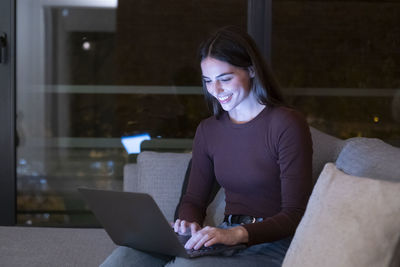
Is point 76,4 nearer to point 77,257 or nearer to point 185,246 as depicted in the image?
point 77,257

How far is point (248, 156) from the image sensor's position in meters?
2.14

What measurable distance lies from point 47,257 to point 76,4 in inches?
75.0

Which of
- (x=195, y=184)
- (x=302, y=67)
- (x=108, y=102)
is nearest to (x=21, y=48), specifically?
(x=108, y=102)

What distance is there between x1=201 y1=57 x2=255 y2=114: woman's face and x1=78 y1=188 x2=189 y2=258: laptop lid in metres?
0.57

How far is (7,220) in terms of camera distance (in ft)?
12.4

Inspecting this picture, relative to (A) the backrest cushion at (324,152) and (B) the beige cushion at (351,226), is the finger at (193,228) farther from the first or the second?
(A) the backrest cushion at (324,152)

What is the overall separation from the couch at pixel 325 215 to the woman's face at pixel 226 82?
16.2 inches

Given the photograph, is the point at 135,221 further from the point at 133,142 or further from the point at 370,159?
the point at 133,142

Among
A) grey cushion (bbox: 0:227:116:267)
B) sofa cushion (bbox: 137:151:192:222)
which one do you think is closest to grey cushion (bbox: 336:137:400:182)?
sofa cushion (bbox: 137:151:192:222)

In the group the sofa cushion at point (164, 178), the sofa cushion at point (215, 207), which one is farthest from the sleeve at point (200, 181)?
the sofa cushion at point (164, 178)

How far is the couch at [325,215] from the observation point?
57.2 inches

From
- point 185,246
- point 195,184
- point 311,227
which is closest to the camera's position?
point 311,227

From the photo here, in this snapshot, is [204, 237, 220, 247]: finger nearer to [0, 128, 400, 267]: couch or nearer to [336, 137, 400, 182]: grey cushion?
[0, 128, 400, 267]: couch

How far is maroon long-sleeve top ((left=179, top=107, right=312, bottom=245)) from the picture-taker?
196 cm
